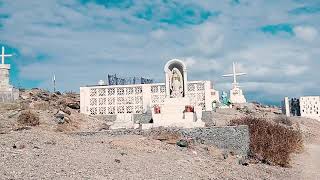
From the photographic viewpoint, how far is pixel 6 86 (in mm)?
36656

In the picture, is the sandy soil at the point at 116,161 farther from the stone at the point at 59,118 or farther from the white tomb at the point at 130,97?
the white tomb at the point at 130,97

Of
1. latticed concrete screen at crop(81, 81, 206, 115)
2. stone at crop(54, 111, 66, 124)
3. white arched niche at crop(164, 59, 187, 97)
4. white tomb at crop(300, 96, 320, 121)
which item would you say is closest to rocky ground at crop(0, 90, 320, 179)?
stone at crop(54, 111, 66, 124)

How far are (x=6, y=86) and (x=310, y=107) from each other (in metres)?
37.9

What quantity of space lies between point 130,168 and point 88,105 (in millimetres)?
22461

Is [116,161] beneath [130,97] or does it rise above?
beneath

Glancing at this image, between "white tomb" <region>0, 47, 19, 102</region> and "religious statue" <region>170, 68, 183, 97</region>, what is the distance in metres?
14.8

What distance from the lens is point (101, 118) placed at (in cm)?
3159

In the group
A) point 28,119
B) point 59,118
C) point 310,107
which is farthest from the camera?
point 310,107

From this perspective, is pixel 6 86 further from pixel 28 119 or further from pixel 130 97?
pixel 28 119

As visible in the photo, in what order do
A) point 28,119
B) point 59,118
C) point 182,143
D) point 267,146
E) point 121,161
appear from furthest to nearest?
point 59,118 < point 28,119 < point 267,146 < point 182,143 < point 121,161

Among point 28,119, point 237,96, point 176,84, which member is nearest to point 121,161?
point 28,119

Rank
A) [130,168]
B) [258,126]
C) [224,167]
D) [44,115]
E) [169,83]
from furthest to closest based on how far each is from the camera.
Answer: [169,83] → [44,115] → [258,126] → [224,167] → [130,168]

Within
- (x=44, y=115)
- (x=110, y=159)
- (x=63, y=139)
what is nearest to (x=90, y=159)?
(x=110, y=159)

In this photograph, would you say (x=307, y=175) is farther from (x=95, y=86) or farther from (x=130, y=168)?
(x=95, y=86)
